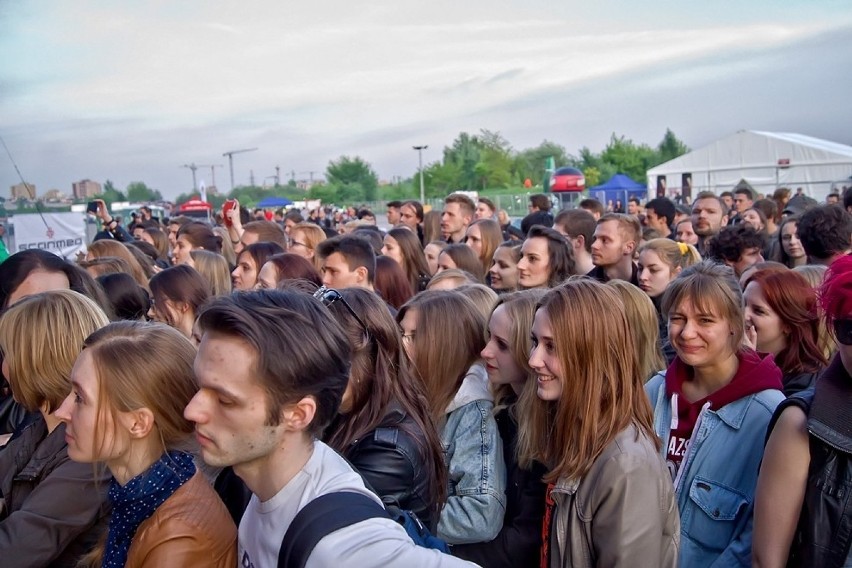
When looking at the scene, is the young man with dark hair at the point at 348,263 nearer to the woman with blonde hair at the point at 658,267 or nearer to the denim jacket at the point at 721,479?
the woman with blonde hair at the point at 658,267

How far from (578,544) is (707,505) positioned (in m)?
0.71

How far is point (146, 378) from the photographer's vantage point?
217 cm

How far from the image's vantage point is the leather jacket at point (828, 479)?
77.9 inches

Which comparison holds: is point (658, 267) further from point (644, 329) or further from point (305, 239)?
point (305, 239)

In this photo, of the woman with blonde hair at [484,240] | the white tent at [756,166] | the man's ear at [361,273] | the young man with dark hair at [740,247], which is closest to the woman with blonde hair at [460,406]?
the man's ear at [361,273]

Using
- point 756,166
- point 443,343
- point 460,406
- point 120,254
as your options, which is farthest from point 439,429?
point 756,166

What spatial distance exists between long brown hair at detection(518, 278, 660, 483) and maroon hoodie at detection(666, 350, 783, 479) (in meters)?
0.55

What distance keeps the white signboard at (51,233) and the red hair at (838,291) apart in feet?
40.1

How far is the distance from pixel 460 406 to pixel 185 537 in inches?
59.3

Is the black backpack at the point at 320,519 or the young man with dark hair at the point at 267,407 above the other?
the young man with dark hair at the point at 267,407

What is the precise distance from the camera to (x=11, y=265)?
14.8ft

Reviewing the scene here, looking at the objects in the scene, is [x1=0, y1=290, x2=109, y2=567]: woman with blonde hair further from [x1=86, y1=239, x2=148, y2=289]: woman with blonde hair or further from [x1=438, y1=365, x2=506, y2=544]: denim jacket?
[x1=86, y1=239, x2=148, y2=289]: woman with blonde hair

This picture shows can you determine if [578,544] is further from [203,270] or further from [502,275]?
[203,270]

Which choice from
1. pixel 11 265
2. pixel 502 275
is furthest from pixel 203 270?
pixel 502 275
